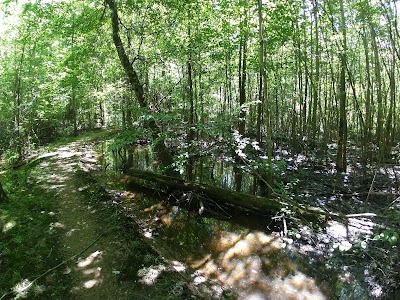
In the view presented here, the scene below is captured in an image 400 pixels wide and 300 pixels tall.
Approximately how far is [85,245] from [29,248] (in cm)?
87

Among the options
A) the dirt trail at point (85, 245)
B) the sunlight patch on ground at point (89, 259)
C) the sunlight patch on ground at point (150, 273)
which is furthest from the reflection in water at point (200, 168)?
the sunlight patch on ground at point (150, 273)

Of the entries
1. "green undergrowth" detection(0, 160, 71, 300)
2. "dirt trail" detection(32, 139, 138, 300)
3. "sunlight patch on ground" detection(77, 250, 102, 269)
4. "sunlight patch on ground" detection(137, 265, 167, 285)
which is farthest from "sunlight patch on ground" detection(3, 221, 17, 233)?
"sunlight patch on ground" detection(137, 265, 167, 285)

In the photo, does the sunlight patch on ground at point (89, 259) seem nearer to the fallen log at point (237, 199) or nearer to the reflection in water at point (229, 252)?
the reflection in water at point (229, 252)

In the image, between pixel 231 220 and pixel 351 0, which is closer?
pixel 231 220

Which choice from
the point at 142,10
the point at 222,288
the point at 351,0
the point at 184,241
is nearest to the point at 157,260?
the point at 222,288

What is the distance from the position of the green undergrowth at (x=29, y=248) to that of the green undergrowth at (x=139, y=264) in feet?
2.98

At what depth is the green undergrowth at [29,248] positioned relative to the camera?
3.93 metres

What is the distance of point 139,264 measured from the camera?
4562 millimetres

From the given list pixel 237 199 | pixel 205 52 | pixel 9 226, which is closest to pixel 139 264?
pixel 9 226

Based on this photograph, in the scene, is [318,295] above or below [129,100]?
below

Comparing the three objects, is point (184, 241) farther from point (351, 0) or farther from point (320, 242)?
point (351, 0)

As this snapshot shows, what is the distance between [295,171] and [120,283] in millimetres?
8303

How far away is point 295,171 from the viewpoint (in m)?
10.9

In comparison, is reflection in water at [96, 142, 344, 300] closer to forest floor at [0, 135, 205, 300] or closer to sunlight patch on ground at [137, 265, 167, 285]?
sunlight patch on ground at [137, 265, 167, 285]
